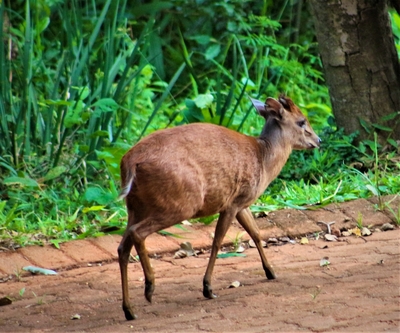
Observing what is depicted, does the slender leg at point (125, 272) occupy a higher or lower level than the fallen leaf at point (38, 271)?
higher

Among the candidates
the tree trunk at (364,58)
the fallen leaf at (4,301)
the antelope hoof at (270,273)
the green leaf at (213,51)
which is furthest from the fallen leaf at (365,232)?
the green leaf at (213,51)

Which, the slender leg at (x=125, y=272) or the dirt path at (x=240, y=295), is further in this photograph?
the slender leg at (x=125, y=272)

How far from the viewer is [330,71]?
7645 mm

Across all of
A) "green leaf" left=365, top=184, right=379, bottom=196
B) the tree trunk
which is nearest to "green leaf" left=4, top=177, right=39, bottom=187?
"green leaf" left=365, top=184, right=379, bottom=196

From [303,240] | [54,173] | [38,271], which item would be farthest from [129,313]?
[54,173]

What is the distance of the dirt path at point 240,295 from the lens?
422cm

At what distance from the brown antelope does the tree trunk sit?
223 centimetres

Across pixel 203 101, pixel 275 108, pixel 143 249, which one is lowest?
pixel 203 101

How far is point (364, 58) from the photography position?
294 inches

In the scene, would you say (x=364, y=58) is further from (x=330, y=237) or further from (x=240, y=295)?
(x=240, y=295)

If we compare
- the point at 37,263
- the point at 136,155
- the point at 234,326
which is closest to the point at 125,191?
the point at 136,155

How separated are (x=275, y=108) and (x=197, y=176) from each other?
0.97m

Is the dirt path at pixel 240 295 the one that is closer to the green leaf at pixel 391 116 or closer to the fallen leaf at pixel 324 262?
the fallen leaf at pixel 324 262

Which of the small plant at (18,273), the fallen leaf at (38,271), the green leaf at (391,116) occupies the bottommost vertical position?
the small plant at (18,273)
